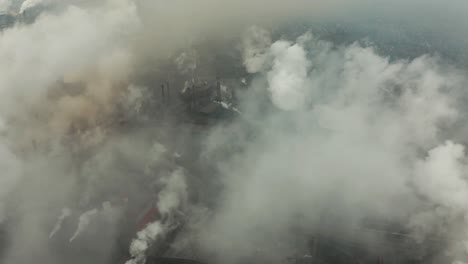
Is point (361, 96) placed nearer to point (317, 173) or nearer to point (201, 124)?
point (317, 173)

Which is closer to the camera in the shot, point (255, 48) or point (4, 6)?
point (255, 48)

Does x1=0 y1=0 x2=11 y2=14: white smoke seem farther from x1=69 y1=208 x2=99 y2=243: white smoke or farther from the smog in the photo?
x1=69 y1=208 x2=99 y2=243: white smoke

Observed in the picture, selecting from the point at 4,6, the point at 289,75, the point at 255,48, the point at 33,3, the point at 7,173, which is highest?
the point at 4,6

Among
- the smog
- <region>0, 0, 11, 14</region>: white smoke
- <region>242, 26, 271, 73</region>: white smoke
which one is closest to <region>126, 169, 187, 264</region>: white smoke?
the smog

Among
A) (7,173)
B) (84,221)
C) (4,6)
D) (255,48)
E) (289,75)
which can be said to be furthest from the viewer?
(4,6)

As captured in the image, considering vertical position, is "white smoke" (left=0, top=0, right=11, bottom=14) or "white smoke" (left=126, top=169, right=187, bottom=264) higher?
"white smoke" (left=0, top=0, right=11, bottom=14)

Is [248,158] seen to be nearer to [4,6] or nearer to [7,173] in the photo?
[7,173]

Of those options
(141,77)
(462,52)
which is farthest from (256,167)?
(462,52)

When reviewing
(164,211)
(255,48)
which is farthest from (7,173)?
(255,48)

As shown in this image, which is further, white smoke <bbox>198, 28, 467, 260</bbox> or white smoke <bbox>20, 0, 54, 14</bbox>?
white smoke <bbox>20, 0, 54, 14</bbox>
